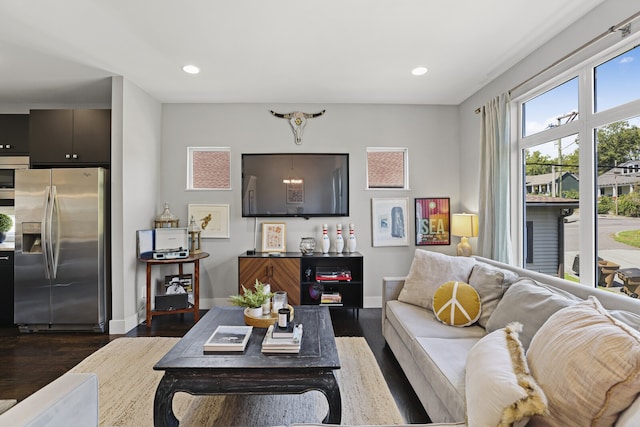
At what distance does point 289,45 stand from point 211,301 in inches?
122

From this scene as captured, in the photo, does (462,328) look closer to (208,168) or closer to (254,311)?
(254,311)

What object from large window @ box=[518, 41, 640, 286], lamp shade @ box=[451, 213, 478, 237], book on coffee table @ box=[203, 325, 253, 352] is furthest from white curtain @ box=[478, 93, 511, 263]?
book on coffee table @ box=[203, 325, 253, 352]

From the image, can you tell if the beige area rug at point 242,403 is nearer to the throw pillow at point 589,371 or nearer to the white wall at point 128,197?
the white wall at point 128,197

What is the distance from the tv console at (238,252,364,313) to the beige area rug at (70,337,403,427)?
4.01ft

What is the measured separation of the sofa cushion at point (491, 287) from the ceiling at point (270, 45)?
1858 millimetres

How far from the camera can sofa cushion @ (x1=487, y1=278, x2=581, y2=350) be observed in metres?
1.60

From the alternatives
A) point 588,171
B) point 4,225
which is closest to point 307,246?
point 588,171

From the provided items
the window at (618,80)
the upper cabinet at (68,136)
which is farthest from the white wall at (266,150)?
the window at (618,80)

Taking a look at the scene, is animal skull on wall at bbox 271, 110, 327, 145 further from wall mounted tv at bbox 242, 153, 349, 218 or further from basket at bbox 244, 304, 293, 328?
basket at bbox 244, 304, 293, 328

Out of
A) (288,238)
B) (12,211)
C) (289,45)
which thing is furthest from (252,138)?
(12,211)

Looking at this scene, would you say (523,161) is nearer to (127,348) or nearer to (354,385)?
(354,385)

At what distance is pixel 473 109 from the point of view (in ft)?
12.7

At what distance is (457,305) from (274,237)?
245cm

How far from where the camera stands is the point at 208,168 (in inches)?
167
